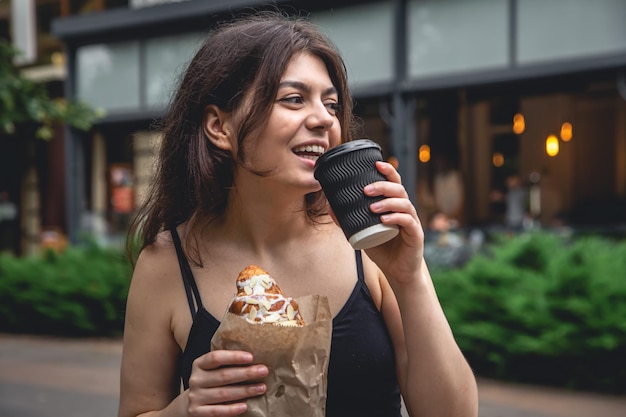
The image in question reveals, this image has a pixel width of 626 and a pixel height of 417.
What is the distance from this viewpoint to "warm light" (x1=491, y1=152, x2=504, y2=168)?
12914 millimetres

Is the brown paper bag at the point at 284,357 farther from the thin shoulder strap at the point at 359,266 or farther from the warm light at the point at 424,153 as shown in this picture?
the warm light at the point at 424,153

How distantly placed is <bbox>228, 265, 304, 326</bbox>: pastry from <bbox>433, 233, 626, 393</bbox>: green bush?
501cm

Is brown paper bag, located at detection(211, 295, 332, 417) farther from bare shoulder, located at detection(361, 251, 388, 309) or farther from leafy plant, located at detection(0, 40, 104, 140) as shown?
leafy plant, located at detection(0, 40, 104, 140)

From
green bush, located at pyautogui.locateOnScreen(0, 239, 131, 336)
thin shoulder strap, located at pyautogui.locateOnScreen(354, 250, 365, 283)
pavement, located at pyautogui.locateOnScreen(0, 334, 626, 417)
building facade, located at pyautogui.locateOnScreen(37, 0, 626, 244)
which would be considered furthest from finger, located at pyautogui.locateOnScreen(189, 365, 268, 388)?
building facade, located at pyautogui.locateOnScreen(37, 0, 626, 244)

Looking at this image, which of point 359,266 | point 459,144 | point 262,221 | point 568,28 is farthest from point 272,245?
point 459,144

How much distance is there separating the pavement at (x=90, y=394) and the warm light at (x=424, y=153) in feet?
22.0

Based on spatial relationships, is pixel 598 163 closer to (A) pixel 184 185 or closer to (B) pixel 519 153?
(B) pixel 519 153

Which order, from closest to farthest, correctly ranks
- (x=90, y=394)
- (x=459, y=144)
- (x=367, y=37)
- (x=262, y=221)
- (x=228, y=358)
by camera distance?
(x=228, y=358) → (x=262, y=221) → (x=90, y=394) → (x=367, y=37) → (x=459, y=144)

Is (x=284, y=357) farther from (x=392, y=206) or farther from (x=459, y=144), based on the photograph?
(x=459, y=144)

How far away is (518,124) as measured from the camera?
1252 cm

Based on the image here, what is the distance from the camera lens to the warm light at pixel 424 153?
42.0 feet

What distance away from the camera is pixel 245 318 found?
1386 millimetres

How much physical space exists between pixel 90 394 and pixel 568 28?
8147 millimetres

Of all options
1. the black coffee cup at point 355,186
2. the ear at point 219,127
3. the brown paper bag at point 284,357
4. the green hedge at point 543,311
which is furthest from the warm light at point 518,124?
the brown paper bag at point 284,357
